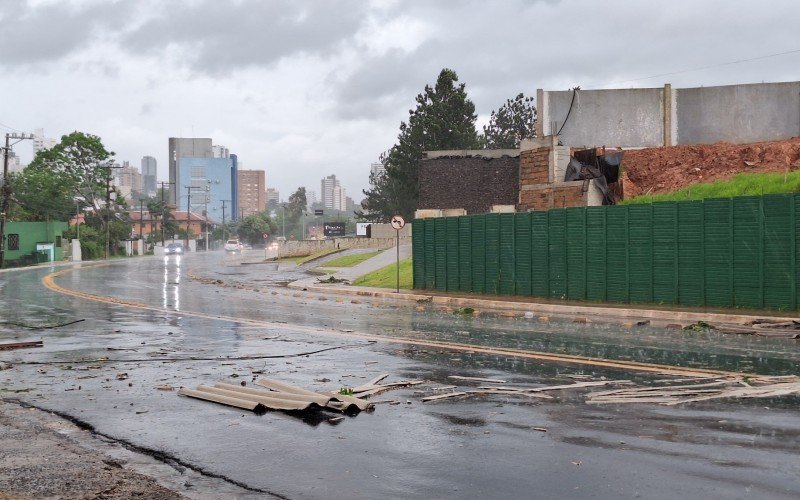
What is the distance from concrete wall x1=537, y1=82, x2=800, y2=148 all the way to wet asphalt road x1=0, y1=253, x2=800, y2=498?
30.5m

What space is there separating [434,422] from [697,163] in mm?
34471

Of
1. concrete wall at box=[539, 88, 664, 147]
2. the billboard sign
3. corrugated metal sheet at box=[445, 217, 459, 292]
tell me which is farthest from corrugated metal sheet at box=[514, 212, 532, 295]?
the billboard sign

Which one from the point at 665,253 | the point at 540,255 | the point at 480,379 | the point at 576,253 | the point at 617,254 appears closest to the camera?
the point at 480,379

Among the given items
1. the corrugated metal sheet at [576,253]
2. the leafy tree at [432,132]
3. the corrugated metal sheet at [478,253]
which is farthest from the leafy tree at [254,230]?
the corrugated metal sheet at [576,253]

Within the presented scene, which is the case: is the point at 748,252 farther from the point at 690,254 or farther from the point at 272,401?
the point at 272,401

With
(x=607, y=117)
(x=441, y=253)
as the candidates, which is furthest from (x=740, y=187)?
(x=607, y=117)

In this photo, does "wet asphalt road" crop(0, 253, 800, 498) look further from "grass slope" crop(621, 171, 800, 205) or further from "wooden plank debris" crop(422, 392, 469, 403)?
"grass slope" crop(621, 171, 800, 205)

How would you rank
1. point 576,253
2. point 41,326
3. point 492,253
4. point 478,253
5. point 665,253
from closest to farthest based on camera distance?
point 41,326, point 665,253, point 576,253, point 492,253, point 478,253

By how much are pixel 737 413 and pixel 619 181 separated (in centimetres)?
3377

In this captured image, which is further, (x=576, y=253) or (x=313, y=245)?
(x=313, y=245)

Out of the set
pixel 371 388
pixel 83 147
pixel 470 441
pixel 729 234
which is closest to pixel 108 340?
pixel 371 388

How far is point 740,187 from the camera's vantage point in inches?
1336

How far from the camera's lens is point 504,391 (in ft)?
31.2

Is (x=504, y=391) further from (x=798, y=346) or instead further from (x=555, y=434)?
(x=798, y=346)
